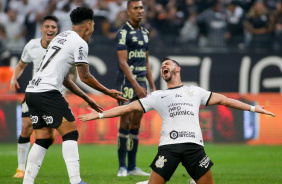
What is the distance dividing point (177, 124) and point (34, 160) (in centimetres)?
193

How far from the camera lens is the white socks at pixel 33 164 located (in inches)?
281

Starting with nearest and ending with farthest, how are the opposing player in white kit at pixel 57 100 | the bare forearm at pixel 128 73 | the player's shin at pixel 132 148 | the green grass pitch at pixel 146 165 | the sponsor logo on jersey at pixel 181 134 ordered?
the sponsor logo on jersey at pixel 181 134, the opposing player in white kit at pixel 57 100, the green grass pitch at pixel 146 165, the bare forearm at pixel 128 73, the player's shin at pixel 132 148

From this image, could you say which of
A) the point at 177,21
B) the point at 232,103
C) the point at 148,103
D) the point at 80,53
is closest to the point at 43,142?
the point at 80,53

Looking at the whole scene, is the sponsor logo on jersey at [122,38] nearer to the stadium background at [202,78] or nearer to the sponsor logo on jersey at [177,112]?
the sponsor logo on jersey at [177,112]

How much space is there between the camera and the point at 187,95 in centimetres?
711

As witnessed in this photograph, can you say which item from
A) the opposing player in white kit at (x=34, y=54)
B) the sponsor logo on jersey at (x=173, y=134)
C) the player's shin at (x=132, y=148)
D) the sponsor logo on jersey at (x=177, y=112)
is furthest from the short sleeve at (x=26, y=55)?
the sponsor logo on jersey at (x=173, y=134)

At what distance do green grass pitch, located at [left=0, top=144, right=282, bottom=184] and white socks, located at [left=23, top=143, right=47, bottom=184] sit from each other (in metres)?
1.51

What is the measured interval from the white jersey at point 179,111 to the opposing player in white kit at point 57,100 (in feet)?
2.68

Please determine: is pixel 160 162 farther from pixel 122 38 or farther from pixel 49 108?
pixel 122 38

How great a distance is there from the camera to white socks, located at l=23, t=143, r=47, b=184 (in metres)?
7.14

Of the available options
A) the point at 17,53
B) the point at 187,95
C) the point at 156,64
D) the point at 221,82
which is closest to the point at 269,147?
the point at 221,82

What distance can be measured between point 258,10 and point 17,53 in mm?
8104

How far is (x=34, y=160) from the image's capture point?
7.23 metres

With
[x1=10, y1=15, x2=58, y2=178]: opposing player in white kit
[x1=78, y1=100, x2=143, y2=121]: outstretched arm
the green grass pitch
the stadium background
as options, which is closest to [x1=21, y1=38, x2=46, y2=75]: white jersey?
[x1=10, y1=15, x2=58, y2=178]: opposing player in white kit
